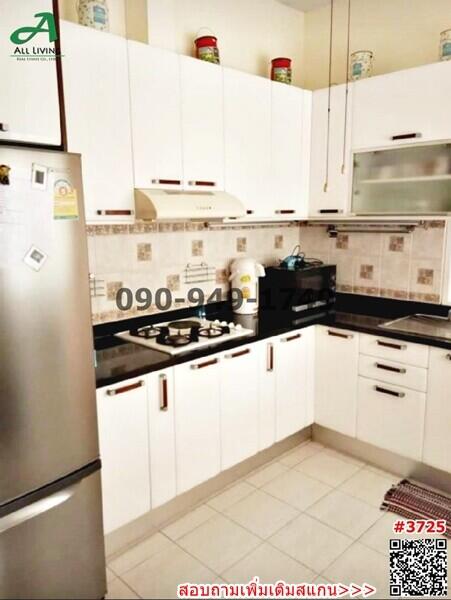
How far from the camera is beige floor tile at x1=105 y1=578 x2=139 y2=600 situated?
1867mm

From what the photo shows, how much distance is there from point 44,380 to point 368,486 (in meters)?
1.90

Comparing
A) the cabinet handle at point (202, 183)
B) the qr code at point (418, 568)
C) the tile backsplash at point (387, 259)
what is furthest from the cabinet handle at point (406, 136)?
the qr code at point (418, 568)

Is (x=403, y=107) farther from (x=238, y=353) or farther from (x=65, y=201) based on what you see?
(x=65, y=201)

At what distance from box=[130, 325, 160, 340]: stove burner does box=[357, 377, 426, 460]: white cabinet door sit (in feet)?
3.97

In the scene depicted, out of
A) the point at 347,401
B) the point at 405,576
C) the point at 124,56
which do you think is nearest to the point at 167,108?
the point at 124,56

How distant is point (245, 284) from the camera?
2.92 meters

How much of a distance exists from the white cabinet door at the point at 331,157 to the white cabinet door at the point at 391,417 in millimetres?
1093

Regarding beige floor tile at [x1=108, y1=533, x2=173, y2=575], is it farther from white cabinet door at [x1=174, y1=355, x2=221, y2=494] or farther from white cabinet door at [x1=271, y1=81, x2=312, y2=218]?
white cabinet door at [x1=271, y1=81, x2=312, y2=218]

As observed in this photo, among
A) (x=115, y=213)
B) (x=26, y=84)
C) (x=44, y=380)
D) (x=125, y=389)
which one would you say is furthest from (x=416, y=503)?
(x=26, y=84)

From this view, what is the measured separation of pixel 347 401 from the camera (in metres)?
2.83

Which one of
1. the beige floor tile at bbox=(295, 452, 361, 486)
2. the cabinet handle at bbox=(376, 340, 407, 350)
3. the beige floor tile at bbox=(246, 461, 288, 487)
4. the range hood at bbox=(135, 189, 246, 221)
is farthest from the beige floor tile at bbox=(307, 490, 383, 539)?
the range hood at bbox=(135, 189, 246, 221)

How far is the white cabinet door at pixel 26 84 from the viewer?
1506 mm

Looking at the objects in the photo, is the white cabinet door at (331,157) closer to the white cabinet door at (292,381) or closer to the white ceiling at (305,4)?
the white ceiling at (305,4)

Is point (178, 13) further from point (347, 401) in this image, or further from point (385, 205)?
point (347, 401)
